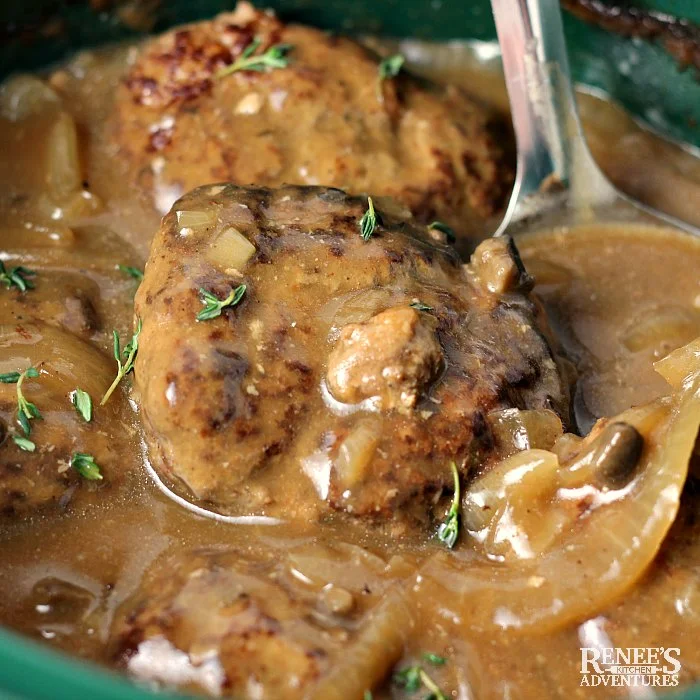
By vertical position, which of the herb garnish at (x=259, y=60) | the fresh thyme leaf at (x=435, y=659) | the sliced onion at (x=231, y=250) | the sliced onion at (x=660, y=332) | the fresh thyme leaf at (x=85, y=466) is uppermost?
the herb garnish at (x=259, y=60)

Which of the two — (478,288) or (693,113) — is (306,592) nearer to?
(478,288)

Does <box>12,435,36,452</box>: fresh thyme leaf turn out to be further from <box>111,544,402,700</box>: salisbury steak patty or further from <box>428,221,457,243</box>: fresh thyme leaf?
<box>428,221,457,243</box>: fresh thyme leaf

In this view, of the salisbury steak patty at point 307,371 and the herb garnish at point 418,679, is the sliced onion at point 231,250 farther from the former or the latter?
the herb garnish at point 418,679

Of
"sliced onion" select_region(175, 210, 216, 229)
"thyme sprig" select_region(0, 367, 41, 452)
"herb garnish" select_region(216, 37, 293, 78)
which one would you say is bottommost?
"thyme sprig" select_region(0, 367, 41, 452)

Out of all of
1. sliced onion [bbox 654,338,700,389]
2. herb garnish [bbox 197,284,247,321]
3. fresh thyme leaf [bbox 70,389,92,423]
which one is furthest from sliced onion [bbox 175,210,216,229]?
sliced onion [bbox 654,338,700,389]

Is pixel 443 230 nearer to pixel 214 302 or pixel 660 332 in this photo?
pixel 660 332

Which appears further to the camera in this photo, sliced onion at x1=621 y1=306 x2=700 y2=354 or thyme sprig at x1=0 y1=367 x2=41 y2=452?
sliced onion at x1=621 y1=306 x2=700 y2=354

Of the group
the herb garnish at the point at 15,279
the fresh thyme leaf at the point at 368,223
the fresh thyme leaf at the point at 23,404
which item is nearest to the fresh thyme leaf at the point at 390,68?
the fresh thyme leaf at the point at 368,223
